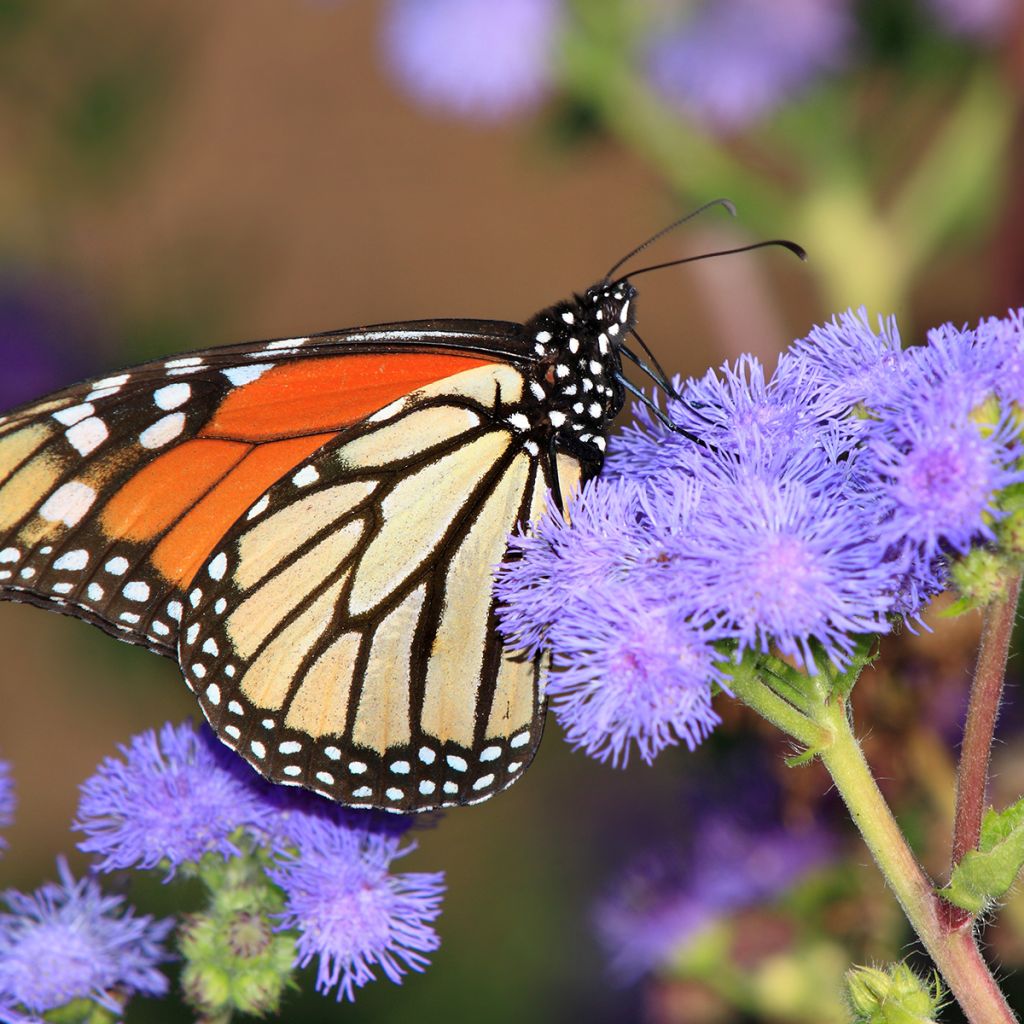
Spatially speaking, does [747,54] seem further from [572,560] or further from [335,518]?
[572,560]

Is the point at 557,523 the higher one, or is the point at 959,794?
the point at 557,523

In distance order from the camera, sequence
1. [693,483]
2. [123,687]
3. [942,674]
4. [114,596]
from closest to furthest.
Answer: [693,483] < [114,596] < [942,674] < [123,687]

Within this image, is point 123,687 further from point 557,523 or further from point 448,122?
point 448,122

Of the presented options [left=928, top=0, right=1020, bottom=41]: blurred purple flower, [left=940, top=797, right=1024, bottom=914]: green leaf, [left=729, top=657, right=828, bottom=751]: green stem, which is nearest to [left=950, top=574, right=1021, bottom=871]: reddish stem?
[left=940, top=797, right=1024, bottom=914]: green leaf

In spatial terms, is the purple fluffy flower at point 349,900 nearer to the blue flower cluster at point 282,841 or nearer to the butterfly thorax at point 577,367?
the blue flower cluster at point 282,841

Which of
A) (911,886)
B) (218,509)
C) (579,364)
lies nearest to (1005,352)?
(911,886)

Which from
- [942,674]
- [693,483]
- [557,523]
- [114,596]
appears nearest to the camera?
[693,483]

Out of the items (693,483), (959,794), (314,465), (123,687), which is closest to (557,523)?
(693,483)
